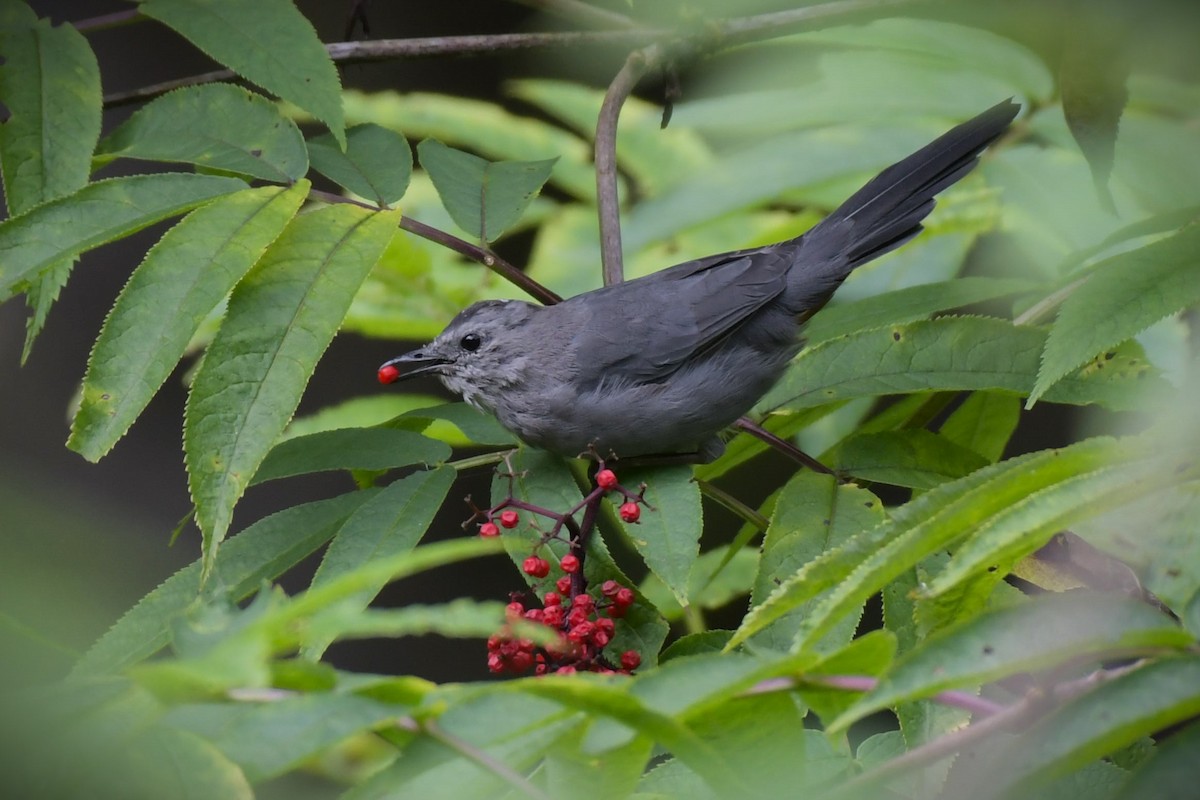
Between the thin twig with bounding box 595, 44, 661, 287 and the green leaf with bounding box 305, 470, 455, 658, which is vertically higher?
the thin twig with bounding box 595, 44, 661, 287

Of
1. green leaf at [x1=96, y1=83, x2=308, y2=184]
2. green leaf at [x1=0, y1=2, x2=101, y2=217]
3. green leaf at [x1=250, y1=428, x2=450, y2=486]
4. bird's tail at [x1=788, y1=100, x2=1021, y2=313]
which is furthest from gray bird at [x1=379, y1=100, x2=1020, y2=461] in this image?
green leaf at [x1=0, y1=2, x2=101, y2=217]

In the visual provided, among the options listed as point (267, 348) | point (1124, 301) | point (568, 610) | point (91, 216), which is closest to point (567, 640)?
point (568, 610)

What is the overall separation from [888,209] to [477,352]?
1.05 meters

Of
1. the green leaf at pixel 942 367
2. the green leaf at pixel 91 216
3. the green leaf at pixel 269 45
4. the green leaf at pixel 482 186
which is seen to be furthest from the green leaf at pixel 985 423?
the green leaf at pixel 91 216

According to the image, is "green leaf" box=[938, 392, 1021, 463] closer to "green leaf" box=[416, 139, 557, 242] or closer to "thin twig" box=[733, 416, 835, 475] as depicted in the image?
"thin twig" box=[733, 416, 835, 475]

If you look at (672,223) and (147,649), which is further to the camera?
(672,223)

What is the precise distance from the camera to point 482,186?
94.7 inches

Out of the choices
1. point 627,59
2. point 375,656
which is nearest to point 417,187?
point 627,59

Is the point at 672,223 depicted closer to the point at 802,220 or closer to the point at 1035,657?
the point at 802,220

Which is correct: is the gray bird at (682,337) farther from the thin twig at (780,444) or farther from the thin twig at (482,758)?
the thin twig at (482,758)

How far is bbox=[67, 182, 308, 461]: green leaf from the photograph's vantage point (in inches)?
68.7

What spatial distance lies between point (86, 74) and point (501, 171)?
82cm

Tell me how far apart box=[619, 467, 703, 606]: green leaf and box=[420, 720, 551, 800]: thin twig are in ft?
2.38

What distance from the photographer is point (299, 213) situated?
6.77 feet
